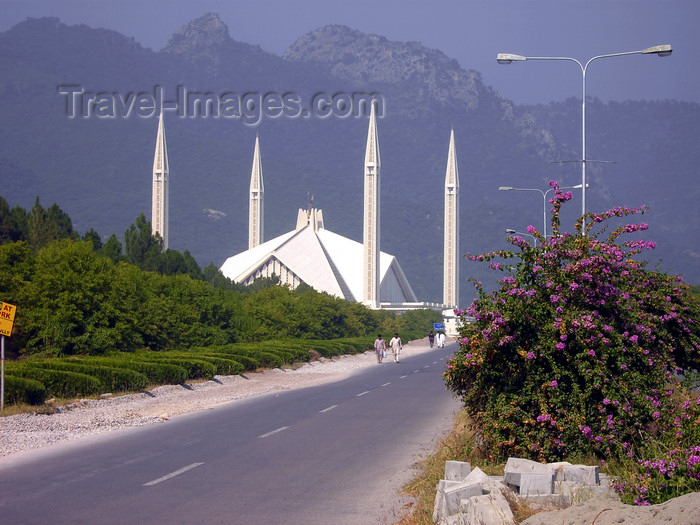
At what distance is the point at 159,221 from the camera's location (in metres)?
84.8

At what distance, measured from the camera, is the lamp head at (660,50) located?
1817cm

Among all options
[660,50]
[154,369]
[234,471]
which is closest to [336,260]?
[154,369]

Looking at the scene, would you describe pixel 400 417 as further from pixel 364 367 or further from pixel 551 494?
pixel 364 367

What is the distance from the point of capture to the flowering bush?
8.80 meters

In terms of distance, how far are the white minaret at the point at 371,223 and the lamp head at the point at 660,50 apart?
238 feet

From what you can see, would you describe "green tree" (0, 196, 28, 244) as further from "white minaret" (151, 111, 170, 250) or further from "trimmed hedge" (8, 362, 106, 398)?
"white minaret" (151, 111, 170, 250)

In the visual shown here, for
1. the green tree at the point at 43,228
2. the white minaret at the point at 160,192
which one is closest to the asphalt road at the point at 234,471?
the green tree at the point at 43,228

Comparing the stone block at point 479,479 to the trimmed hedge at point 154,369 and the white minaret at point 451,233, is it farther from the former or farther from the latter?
the white minaret at point 451,233

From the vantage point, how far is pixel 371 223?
92312 mm

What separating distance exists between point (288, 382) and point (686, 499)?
22.1m

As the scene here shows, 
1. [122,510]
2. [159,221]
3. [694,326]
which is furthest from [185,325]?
[159,221]

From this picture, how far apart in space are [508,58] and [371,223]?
7348cm

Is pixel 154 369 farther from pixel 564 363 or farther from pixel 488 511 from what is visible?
pixel 488 511

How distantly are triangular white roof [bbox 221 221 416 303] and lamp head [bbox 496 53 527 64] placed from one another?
3331 inches
